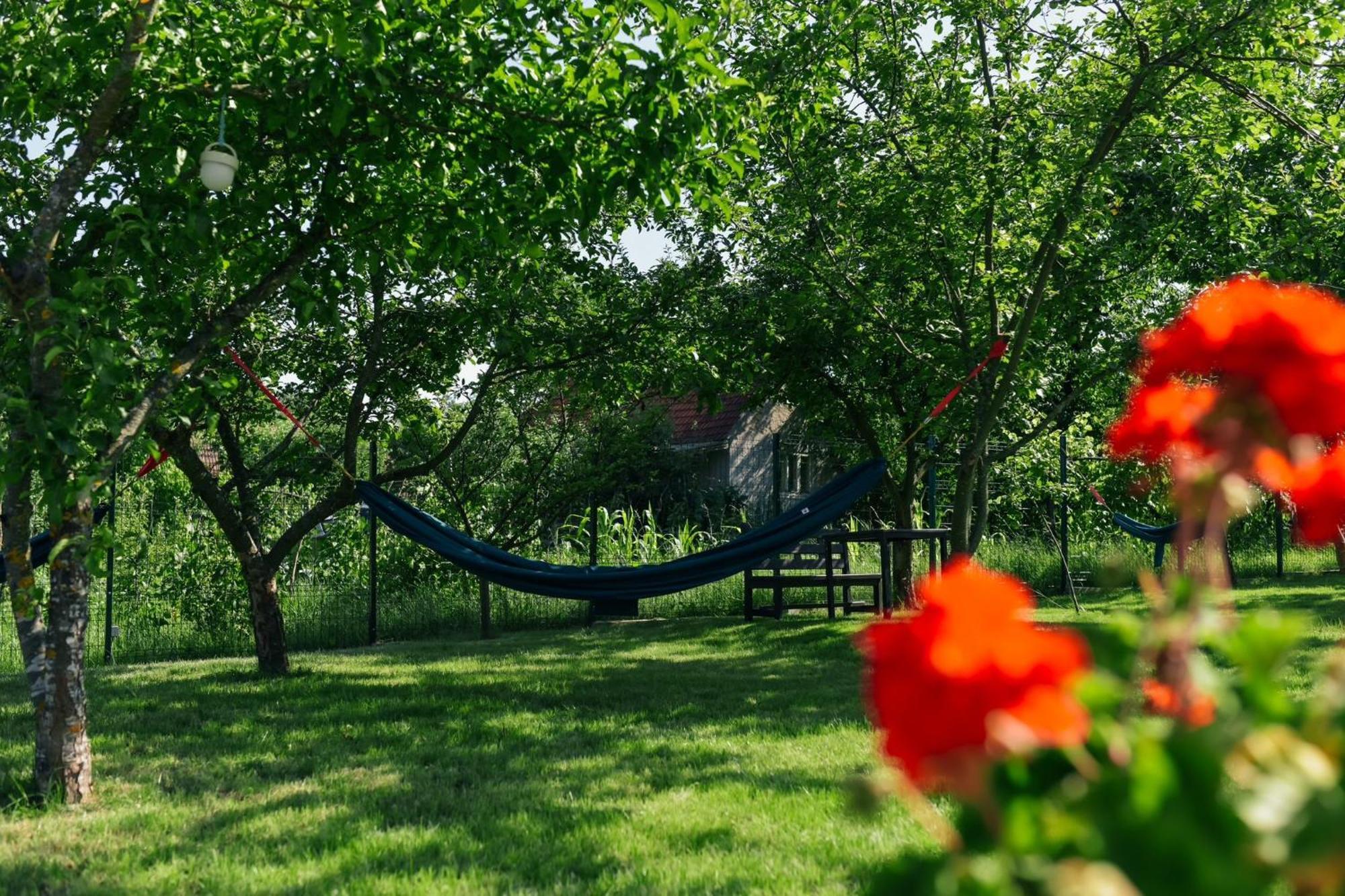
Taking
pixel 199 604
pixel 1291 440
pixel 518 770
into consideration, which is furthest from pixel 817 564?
pixel 1291 440

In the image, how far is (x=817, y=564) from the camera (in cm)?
805

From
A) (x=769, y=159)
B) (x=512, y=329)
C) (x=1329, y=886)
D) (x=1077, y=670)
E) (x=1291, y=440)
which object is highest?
(x=769, y=159)

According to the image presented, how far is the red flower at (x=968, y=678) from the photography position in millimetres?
506

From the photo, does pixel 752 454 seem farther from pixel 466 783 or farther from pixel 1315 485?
pixel 1315 485

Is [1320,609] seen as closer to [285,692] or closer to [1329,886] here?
[285,692]

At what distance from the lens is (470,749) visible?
3.69 metres

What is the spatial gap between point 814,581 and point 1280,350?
22.8 ft

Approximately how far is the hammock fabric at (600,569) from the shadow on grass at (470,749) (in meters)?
0.45

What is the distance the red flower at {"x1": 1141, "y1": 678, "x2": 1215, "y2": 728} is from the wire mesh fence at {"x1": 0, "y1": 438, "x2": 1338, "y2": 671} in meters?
5.23

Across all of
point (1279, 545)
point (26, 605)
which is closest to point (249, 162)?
point (26, 605)

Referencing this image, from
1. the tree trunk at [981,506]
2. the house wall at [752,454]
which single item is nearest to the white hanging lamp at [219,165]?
the tree trunk at [981,506]

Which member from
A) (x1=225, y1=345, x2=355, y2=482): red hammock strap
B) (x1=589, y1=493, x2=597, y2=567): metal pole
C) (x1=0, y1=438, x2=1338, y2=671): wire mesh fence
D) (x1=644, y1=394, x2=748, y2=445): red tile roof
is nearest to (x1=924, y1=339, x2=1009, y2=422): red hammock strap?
(x1=0, y1=438, x2=1338, y2=671): wire mesh fence

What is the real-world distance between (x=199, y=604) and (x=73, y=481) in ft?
14.6

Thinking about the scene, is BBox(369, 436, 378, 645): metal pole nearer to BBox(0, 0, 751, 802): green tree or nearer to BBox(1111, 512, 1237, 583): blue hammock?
BBox(0, 0, 751, 802): green tree
